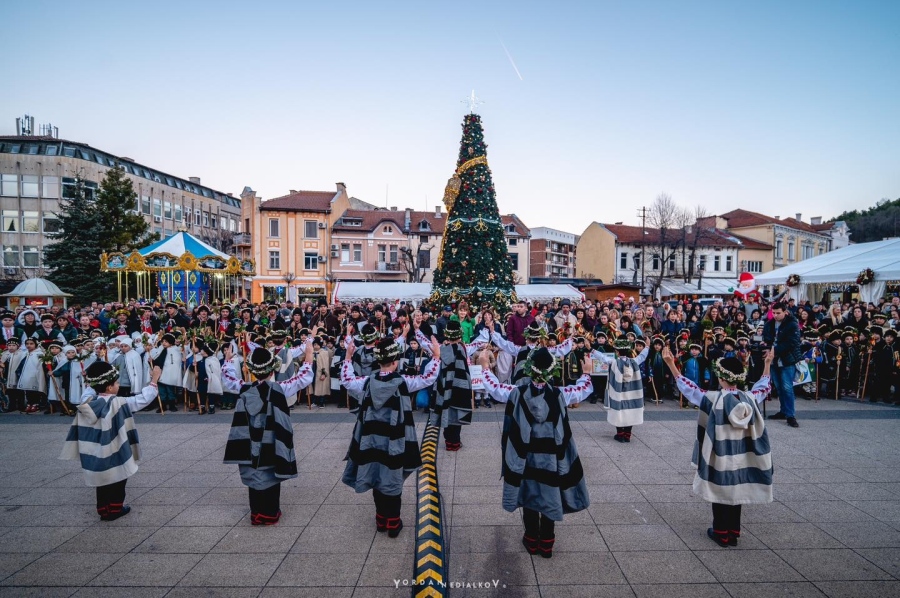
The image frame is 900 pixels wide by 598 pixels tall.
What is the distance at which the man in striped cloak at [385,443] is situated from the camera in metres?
4.82

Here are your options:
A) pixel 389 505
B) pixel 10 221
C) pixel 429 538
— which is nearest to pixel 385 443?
pixel 389 505

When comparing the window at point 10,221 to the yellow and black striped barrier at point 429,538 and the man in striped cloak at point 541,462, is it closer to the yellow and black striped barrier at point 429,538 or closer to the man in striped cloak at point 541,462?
the yellow and black striped barrier at point 429,538

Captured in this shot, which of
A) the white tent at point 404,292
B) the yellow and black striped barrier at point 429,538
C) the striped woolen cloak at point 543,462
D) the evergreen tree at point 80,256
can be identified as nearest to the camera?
the yellow and black striped barrier at point 429,538

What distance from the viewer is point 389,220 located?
1791 inches

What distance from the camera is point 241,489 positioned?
605 centimetres

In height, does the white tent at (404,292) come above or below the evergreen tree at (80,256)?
below

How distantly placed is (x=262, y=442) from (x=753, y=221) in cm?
6210

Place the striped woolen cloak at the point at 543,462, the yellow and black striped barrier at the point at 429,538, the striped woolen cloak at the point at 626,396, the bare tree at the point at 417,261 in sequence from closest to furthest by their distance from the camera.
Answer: the yellow and black striped barrier at the point at 429,538, the striped woolen cloak at the point at 543,462, the striped woolen cloak at the point at 626,396, the bare tree at the point at 417,261

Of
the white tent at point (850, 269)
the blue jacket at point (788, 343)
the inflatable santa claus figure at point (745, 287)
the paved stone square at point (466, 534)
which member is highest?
the white tent at point (850, 269)

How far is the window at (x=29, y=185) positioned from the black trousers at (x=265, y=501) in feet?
170

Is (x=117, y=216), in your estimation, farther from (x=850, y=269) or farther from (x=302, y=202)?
(x=850, y=269)

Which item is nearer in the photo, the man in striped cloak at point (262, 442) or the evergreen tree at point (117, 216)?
the man in striped cloak at point (262, 442)

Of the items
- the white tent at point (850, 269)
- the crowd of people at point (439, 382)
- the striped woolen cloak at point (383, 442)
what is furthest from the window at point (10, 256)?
the white tent at point (850, 269)

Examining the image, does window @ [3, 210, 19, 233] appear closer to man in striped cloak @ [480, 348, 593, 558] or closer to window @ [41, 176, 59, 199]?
Result: window @ [41, 176, 59, 199]
